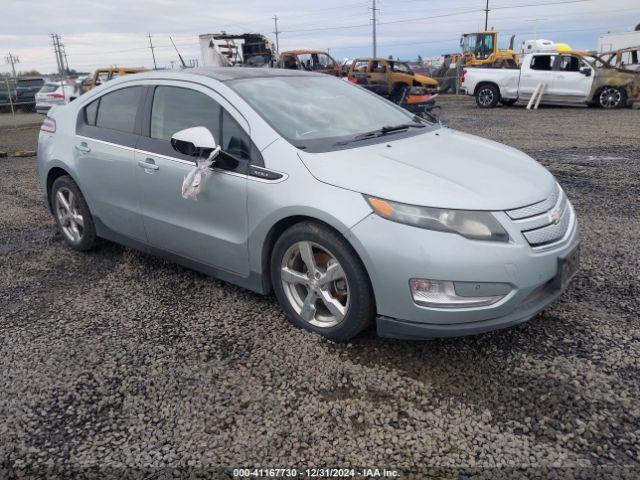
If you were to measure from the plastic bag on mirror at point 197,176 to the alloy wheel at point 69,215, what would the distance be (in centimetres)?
174

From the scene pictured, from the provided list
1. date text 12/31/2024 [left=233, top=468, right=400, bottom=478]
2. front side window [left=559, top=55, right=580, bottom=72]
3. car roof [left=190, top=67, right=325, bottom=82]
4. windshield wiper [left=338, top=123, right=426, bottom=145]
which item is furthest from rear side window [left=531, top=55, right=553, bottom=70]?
date text 12/31/2024 [left=233, top=468, right=400, bottom=478]

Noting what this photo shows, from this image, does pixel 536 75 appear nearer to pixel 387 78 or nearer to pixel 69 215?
pixel 387 78

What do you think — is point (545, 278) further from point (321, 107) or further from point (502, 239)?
point (321, 107)

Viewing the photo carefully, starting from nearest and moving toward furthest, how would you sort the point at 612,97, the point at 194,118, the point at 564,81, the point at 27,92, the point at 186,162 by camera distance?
the point at 186,162, the point at 194,118, the point at 612,97, the point at 564,81, the point at 27,92

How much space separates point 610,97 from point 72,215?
17020 mm

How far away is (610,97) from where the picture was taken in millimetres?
17016

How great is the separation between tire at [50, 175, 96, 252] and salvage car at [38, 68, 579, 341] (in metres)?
0.14

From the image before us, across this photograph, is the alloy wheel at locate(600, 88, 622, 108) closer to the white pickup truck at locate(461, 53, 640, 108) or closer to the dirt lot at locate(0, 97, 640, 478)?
the white pickup truck at locate(461, 53, 640, 108)

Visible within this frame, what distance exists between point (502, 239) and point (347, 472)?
1.33m

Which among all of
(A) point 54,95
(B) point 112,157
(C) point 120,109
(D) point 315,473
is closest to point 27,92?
(A) point 54,95

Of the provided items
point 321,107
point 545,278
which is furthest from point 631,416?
point 321,107

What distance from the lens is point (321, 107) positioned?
12.4ft

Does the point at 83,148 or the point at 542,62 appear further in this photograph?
the point at 542,62

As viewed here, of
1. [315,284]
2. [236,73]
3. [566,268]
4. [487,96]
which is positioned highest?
[236,73]
